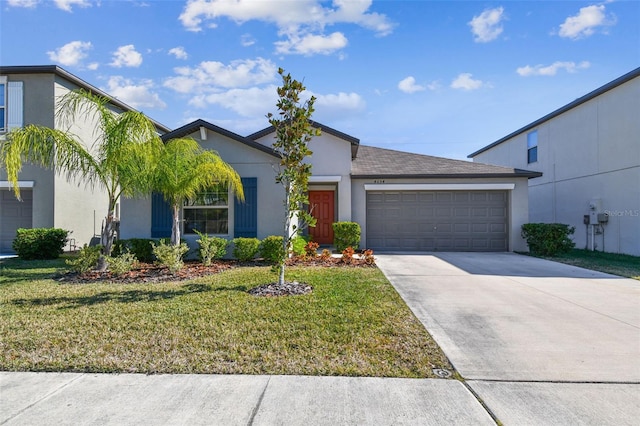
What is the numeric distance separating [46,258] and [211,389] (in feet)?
35.0

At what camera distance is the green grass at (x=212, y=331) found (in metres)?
3.67

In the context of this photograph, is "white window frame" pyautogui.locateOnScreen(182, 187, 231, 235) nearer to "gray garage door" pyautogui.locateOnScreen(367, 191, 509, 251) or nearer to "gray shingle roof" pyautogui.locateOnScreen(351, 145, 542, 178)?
"gray shingle roof" pyautogui.locateOnScreen(351, 145, 542, 178)

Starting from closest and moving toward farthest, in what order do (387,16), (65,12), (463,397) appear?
(463,397) → (65,12) → (387,16)

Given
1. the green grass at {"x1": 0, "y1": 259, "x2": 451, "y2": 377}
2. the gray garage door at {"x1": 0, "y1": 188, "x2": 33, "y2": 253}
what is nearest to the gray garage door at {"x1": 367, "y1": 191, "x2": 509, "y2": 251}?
the green grass at {"x1": 0, "y1": 259, "x2": 451, "y2": 377}

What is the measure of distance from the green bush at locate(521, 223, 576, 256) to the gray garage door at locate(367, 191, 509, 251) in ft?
3.98

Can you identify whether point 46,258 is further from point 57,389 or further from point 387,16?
point 387,16

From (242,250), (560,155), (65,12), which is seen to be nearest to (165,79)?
(65,12)

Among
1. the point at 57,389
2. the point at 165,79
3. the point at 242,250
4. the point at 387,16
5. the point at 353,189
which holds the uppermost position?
the point at 387,16

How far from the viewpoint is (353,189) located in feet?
43.8

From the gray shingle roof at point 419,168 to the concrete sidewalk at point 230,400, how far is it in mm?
10302

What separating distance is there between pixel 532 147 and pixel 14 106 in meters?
21.7

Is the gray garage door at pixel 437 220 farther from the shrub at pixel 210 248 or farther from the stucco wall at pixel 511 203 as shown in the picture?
the shrub at pixel 210 248

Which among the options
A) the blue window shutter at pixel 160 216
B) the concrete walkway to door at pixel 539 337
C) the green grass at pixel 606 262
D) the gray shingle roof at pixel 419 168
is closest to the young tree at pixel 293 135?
the concrete walkway to door at pixel 539 337

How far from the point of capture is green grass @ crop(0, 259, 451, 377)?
3666mm
